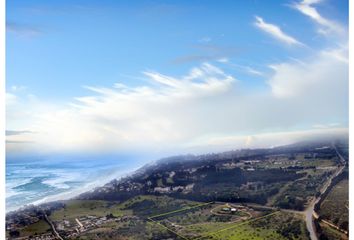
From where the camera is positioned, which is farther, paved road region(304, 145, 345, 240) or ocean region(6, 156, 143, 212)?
paved road region(304, 145, 345, 240)

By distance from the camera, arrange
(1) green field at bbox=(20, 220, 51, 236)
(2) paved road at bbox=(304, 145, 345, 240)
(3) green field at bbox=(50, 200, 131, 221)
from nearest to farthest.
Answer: (1) green field at bbox=(20, 220, 51, 236) < (3) green field at bbox=(50, 200, 131, 221) < (2) paved road at bbox=(304, 145, 345, 240)

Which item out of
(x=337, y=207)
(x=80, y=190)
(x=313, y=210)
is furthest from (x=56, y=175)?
(x=337, y=207)

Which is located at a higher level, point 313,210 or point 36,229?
point 36,229

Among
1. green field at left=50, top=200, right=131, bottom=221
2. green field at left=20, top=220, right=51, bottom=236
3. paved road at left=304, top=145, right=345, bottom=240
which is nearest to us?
green field at left=20, top=220, right=51, bottom=236

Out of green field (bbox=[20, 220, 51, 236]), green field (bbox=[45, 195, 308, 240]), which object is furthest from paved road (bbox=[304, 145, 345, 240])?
green field (bbox=[20, 220, 51, 236])

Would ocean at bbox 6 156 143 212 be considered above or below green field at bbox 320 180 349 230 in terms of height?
above

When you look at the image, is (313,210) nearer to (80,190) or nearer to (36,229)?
(80,190)

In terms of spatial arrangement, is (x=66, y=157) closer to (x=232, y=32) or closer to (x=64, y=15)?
(x=64, y=15)

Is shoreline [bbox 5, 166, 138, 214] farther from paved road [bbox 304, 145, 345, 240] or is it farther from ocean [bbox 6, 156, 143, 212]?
paved road [bbox 304, 145, 345, 240]

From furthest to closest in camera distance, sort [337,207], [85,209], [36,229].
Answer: [337,207] → [85,209] → [36,229]
